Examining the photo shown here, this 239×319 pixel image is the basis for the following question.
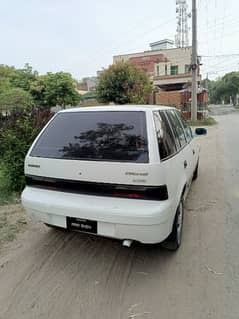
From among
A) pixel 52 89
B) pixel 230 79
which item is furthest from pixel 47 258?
pixel 230 79

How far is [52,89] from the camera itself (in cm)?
2958

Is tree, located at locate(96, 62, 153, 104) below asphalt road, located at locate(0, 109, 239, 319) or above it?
above

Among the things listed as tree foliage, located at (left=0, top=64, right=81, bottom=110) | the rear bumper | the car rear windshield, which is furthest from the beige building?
the rear bumper

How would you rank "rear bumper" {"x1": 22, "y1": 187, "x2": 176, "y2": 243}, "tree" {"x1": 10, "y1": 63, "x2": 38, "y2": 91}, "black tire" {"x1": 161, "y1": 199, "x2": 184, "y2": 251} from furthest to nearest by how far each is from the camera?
"tree" {"x1": 10, "y1": 63, "x2": 38, "y2": 91}, "black tire" {"x1": 161, "y1": 199, "x2": 184, "y2": 251}, "rear bumper" {"x1": 22, "y1": 187, "x2": 176, "y2": 243}

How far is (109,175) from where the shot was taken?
2.60 meters

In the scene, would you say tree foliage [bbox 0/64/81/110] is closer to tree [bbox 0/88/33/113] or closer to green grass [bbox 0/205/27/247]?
tree [bbox 0/88/33/113]

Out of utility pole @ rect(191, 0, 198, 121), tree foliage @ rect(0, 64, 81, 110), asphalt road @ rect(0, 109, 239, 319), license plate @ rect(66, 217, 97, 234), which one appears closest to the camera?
asphalt road @ rect(0, 109, 239, 319)

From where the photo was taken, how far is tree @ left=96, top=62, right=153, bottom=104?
1928cm

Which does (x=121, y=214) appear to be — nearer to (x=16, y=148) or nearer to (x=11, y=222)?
(x=11, y=222)

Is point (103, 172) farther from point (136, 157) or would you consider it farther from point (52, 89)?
point (52, 89)

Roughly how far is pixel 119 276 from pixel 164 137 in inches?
58.0

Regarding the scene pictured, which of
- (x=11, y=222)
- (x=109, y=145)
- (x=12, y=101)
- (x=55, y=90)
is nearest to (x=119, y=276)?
(x=109, y=145)

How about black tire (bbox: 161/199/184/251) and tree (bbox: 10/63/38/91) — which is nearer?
black tire (bbox: 161/199/184/251)

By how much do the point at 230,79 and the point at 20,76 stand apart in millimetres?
46983
